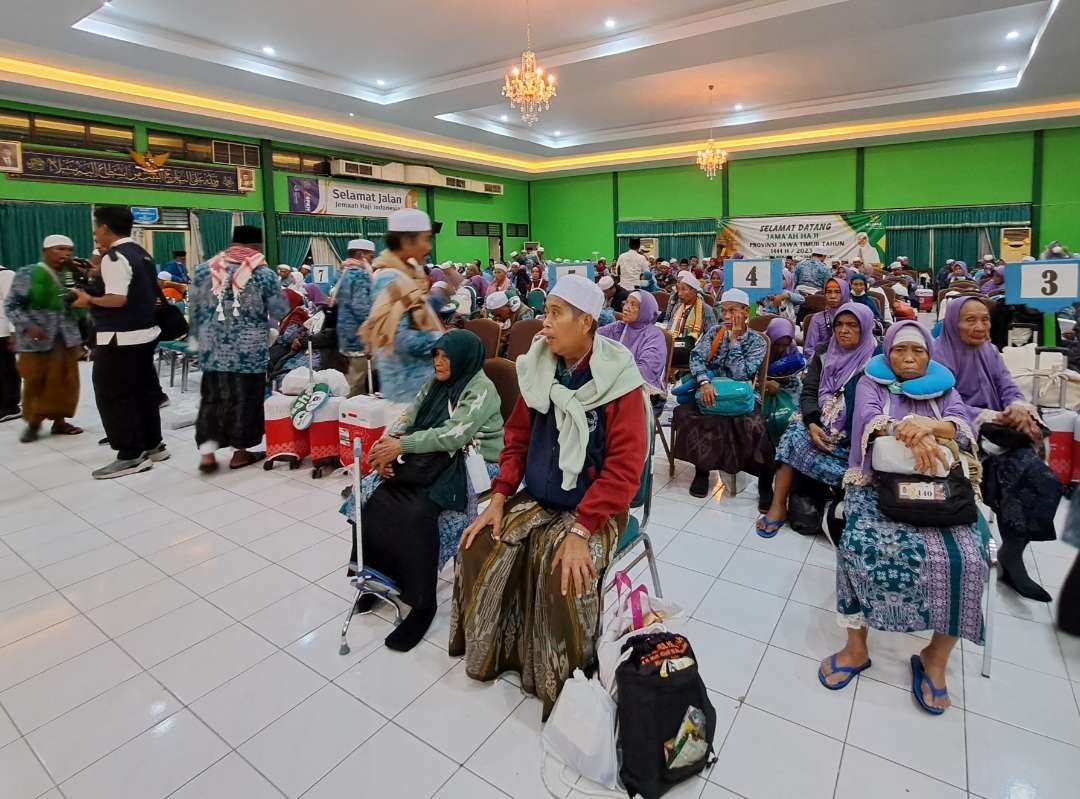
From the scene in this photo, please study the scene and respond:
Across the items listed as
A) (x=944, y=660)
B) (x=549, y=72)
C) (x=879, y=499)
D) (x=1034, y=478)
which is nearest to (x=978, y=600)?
(x=944, y=660)

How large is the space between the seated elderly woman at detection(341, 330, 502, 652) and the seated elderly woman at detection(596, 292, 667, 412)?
1.60 m

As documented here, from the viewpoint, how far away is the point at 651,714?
1.54 m

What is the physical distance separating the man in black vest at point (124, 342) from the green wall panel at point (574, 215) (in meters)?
12.7

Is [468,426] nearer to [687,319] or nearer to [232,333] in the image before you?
[232,333]

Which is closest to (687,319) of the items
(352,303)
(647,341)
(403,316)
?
(647,341)

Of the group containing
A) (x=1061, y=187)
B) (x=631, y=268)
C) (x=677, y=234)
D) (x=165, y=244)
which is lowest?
(x=631, y=268)

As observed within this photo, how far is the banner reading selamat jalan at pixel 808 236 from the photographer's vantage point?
1226 centimetres

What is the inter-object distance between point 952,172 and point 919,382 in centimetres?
1194

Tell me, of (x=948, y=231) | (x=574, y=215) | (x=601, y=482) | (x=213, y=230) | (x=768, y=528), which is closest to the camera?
(x=601, y=482)

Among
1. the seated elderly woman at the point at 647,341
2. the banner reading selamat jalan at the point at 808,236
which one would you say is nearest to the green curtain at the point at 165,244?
the seated elderly woman at the point at 647,341

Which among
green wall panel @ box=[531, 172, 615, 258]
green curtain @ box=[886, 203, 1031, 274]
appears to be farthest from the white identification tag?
green wall panel @ box=[531, 172, 615, 258]

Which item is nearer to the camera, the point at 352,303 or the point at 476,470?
the point at 476,470

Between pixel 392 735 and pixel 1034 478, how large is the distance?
2.41 metres

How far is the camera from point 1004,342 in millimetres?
5047
